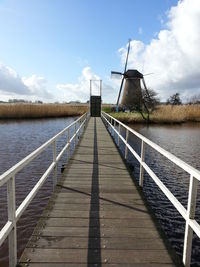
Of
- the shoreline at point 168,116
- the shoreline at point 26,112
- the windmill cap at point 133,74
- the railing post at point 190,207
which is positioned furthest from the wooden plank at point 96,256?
the windmill cap at point 133,74

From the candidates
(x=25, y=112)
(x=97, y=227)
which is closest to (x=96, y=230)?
(x=97, y=227)

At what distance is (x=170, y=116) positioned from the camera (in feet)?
104

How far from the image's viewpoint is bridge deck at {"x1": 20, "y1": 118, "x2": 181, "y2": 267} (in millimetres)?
2686

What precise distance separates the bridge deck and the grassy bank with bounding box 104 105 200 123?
85.5 ft

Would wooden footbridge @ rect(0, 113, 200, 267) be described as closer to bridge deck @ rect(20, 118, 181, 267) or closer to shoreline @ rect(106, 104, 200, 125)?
bridge deck @ rect(20, 118, 181, 267)

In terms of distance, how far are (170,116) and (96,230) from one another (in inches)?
1183

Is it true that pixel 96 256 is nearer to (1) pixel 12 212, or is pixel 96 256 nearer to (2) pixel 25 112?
(1) pixel 12 212

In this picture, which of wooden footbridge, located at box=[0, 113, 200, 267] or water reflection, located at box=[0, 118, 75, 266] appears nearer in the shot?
wooden footbridge, located at box=[0, 113, 200, 267]

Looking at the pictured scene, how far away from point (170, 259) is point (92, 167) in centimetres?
419

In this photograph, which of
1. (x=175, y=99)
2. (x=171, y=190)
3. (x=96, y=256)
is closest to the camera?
(x=96, y=256)

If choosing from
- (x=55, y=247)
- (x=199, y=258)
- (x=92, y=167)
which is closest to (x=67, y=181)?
(x=92, y=167)

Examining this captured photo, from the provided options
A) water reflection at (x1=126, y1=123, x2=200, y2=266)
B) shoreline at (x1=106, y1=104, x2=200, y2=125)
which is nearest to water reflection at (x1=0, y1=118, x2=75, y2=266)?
water reflection at (x1=126, y1=123, x2=200, y2=266)

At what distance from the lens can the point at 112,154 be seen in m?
8.66

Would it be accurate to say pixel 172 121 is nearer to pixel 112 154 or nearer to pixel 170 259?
pixel 112 154
